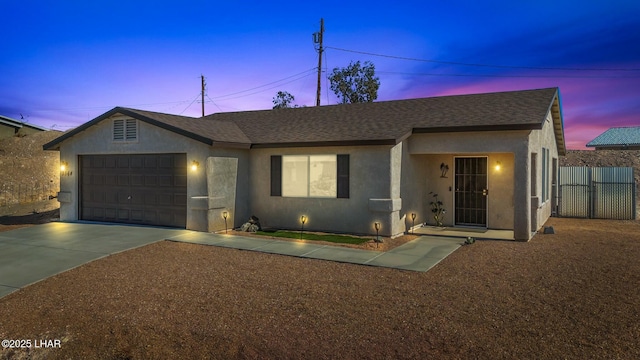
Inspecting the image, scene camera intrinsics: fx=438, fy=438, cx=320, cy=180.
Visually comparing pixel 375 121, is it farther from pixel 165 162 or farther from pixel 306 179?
pixel 165 162

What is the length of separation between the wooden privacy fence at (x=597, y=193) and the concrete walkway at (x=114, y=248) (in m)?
8.98

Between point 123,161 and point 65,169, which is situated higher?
point 123,161

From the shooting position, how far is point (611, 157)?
38062mm

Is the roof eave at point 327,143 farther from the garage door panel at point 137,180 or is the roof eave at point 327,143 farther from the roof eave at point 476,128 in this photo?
the garage door panel at point 137,180

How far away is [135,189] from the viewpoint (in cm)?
1448

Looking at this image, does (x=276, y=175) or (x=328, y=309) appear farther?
(x=276, y=175)

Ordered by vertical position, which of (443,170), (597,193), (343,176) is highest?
(443,170)

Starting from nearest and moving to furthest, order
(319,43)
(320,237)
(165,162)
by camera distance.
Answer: (320,237) < (165,162) < (319,43)

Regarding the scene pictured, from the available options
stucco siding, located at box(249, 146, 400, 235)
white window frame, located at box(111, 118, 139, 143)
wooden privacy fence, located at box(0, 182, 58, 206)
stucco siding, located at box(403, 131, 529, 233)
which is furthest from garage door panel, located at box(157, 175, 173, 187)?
wooden privacy fence, located at box(0, 182, 58, 206)

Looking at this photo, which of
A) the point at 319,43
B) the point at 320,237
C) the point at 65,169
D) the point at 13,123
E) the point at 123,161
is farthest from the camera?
the point at 13,123

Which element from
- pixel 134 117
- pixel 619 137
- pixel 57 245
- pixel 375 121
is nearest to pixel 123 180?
pixel 134 117

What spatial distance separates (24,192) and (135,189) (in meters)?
20.9

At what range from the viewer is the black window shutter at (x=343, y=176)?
42.5 ft

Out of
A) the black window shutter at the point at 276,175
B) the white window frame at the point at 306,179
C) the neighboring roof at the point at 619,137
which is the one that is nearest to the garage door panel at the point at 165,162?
the black window shutter at the point at 276,175
